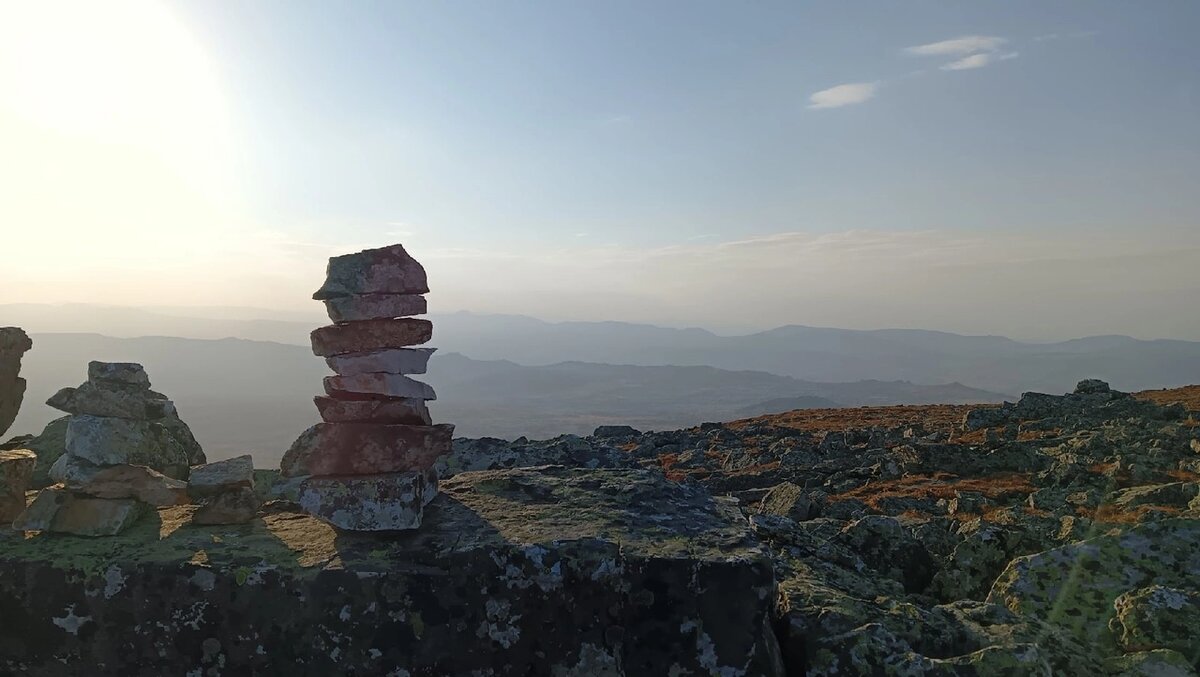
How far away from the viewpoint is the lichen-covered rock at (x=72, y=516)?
698 cm

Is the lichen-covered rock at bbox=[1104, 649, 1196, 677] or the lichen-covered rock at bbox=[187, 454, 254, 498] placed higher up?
the lichen-covered rock at bbox=[187, 454, 254, 498]

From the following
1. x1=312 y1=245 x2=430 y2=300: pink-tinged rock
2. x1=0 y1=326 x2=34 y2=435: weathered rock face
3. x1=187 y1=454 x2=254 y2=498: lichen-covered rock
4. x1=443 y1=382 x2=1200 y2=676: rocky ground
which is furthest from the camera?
x1=0 y1=326 x2=34 y2=435: weathered rock face

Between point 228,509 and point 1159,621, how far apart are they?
1005 centimetres

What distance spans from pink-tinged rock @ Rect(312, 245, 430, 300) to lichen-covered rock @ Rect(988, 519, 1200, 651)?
309 inches

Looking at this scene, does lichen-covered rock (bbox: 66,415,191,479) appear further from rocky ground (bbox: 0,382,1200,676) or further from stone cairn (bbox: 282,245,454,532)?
stone cairn (bbox: 282,245,454,532)

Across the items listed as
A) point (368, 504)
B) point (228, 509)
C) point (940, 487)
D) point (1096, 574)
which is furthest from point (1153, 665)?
point (940, 487)

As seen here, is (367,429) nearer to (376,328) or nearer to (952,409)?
(376,328)

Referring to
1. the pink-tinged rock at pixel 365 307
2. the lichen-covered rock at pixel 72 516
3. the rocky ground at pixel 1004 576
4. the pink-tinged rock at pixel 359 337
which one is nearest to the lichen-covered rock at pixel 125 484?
the lichen-covered rock at pixel 72 516

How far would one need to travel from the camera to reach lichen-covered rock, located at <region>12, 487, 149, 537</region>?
6.98 m

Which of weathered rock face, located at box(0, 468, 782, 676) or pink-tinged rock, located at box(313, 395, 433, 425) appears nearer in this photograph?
weathered rock face, located at box(0, 468, 782, 676)

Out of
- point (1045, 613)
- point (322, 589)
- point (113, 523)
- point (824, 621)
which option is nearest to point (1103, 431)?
point (1045, 613)

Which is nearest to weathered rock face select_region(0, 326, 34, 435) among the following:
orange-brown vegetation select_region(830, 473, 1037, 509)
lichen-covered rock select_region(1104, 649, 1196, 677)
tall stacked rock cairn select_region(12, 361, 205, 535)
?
tall stacked rock cairn select_region(12, 361, 205, 535)

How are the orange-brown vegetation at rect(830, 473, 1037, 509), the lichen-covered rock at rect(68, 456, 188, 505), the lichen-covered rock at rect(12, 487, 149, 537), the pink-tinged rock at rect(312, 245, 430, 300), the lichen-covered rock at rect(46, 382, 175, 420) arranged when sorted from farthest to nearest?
the orange-brown vegetation at rect(830, 473, 1037, 509) → the lichen-covered rock at rect(46, 382, 175, 420) → the pink-tinged rock at rect(312, 245, 430, 300) → the lichen-covered rock at rect(68, 456, 188, 505) → the lichen-covered rock at rect(12, 487, 149, 537)

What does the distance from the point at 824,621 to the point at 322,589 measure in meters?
4.87
